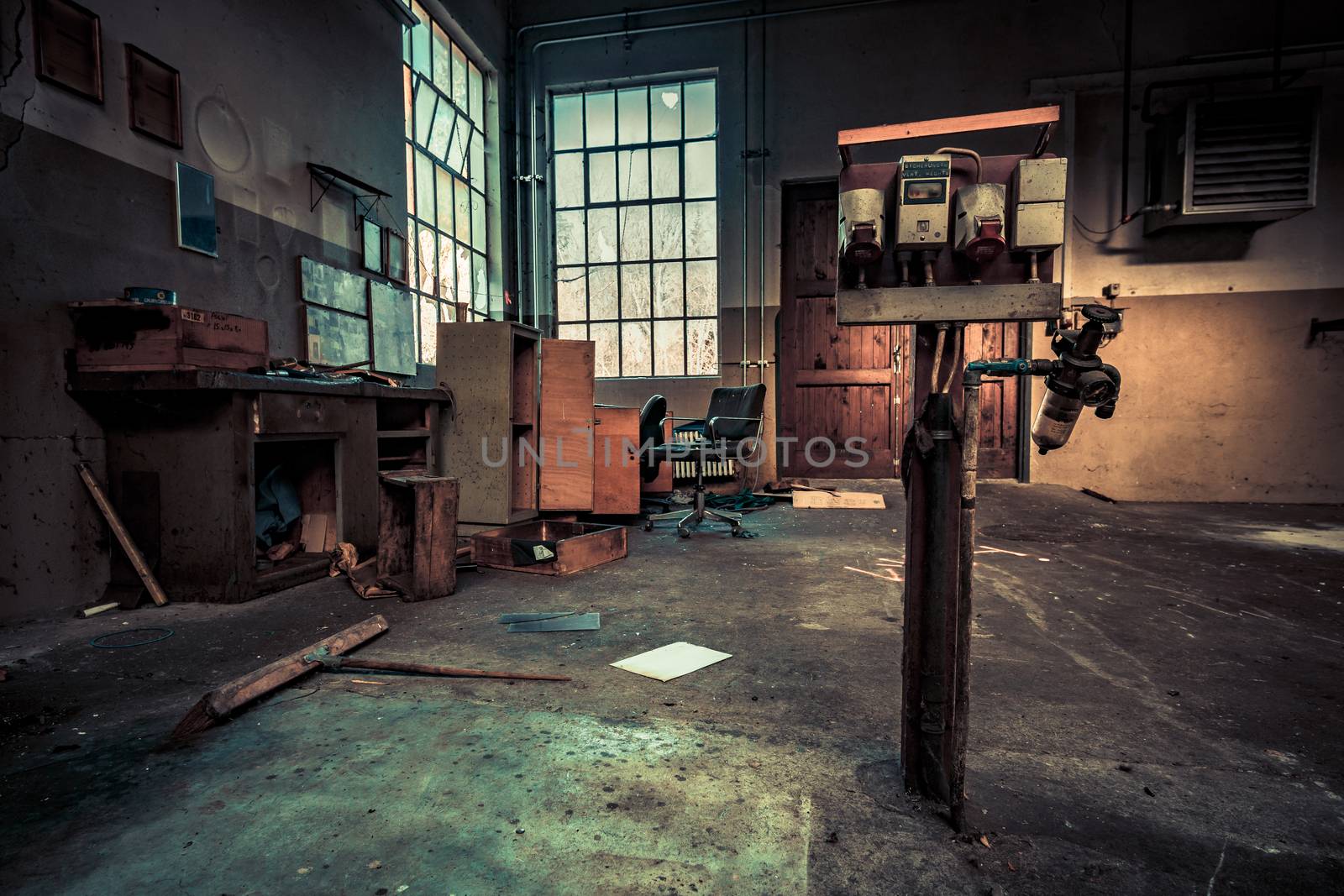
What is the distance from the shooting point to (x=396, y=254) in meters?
4.88

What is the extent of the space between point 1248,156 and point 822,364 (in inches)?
153

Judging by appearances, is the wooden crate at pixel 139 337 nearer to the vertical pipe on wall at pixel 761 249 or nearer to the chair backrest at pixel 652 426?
the chair backrest at pixel 652 426

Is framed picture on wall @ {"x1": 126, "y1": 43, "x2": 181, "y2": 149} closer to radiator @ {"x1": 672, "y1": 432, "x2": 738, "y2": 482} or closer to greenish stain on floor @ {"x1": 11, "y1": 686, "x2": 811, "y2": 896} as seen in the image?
greenish stain on floor @ {"x1": 11, "y1": 686, "x2": 811, "y2": 896}

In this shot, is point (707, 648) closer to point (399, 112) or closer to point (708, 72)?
point (399, 112)

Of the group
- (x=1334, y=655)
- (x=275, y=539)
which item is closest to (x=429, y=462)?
(x=275, y=539)

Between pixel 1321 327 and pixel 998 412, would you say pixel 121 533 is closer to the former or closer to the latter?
pixel 998 412

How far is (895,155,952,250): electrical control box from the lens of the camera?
4.26ft

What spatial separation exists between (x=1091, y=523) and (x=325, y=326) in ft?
17.6

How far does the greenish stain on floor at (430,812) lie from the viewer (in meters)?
1.07

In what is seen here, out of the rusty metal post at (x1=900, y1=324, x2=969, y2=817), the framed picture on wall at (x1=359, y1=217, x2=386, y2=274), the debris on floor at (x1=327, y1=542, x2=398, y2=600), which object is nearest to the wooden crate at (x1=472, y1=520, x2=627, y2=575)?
the debris on floor at (x1=327, y1=542, x2=398, y2=600)

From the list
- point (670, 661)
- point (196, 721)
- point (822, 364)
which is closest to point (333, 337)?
point (196, 721)

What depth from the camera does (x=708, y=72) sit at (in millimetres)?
6688

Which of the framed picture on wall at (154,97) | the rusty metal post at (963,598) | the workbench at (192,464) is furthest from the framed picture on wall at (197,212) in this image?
the rusty metal post at (963,598)

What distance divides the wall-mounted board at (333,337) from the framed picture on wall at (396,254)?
1.90 ft
